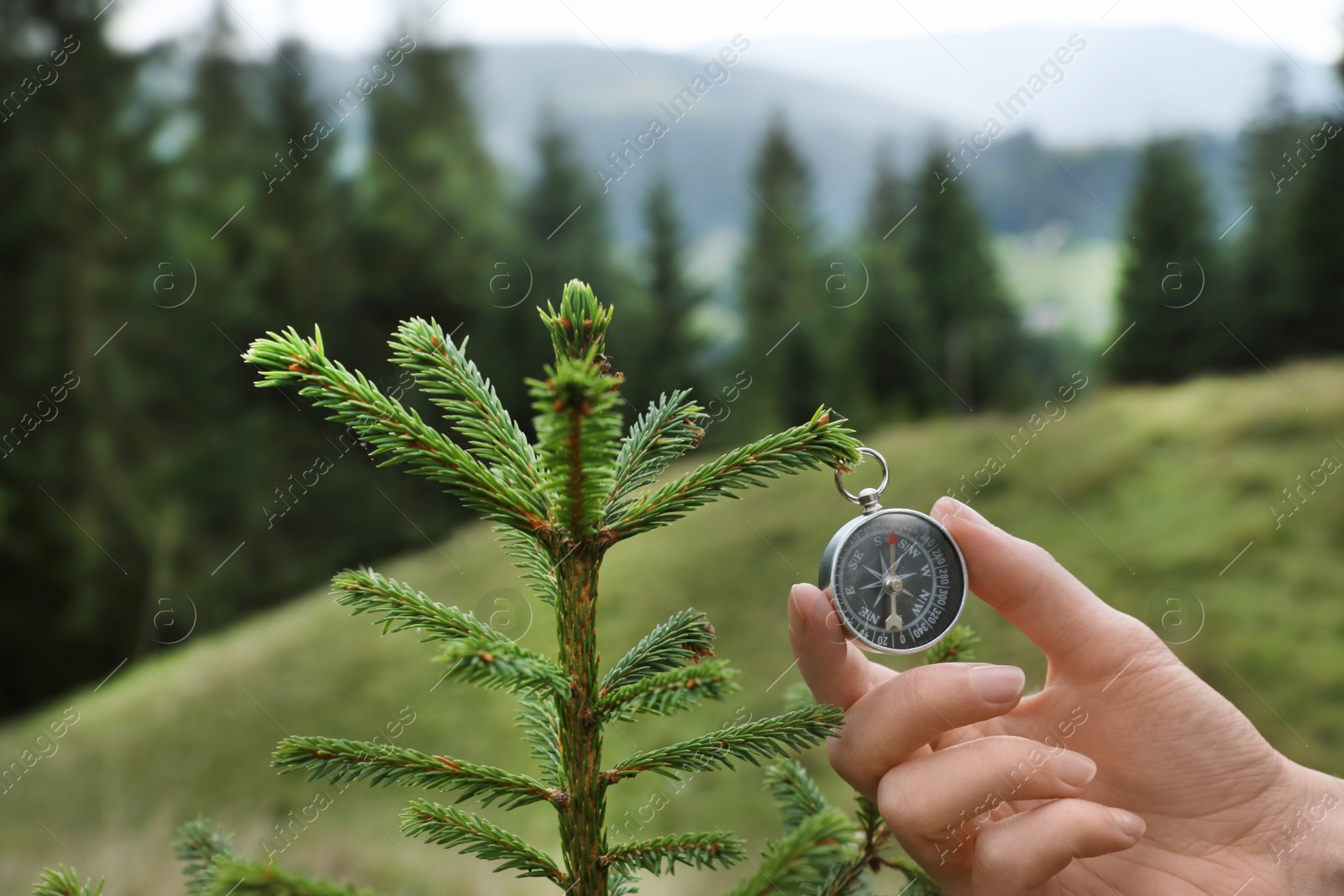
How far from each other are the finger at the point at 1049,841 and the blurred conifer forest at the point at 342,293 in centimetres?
727

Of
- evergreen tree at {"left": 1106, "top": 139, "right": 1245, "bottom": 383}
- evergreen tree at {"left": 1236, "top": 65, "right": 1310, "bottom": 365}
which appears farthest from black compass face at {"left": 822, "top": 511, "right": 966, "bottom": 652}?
evergreen tree at {"left": 1236, "top": 65, "right": 1310, "bottom": 365}

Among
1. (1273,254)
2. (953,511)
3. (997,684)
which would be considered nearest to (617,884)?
(997,684)

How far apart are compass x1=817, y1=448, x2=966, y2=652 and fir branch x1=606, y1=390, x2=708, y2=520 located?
44 cm

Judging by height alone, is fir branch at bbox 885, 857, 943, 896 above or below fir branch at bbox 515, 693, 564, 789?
below

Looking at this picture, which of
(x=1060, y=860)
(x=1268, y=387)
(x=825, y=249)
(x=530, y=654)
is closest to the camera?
(x=530, y=654)

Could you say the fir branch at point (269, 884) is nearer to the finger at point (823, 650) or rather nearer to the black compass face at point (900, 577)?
the finger at point (823, 650)

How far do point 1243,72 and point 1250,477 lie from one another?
174 inches

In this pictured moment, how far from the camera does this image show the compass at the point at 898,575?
1144mm

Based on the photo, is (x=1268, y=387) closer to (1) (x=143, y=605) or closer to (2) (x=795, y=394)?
(2) (x=795, y=394)

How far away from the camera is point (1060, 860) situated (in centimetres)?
92

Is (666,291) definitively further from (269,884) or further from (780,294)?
(269,884)

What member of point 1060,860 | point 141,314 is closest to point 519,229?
point 141,314

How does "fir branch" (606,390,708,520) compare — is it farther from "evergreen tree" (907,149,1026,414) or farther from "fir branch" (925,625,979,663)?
"evergreen tree" (907,149,1026,414)

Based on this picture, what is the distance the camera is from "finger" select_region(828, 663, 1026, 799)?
0.96m
